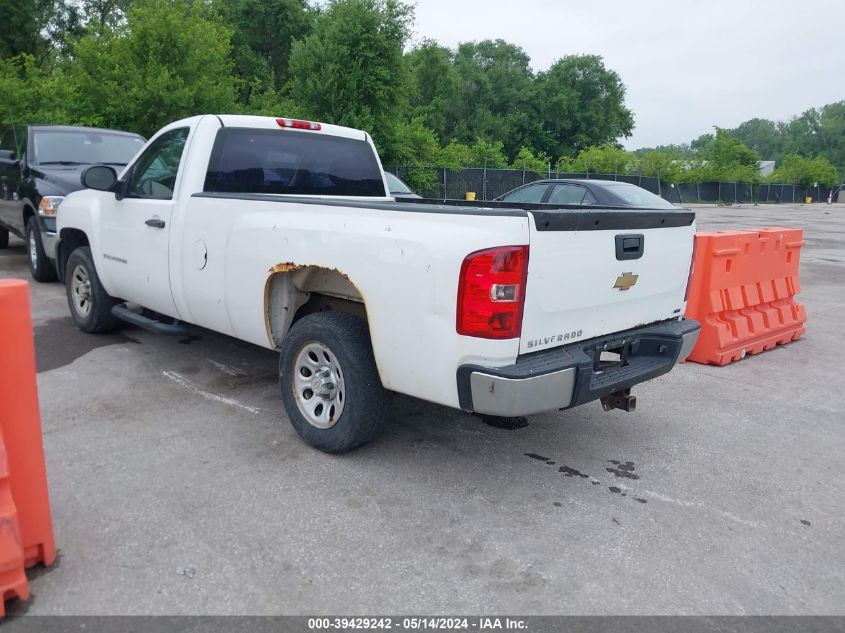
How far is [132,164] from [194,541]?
3.56m

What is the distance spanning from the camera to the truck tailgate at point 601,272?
3369 millimetres

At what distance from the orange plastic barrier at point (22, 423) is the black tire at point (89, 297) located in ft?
11.7

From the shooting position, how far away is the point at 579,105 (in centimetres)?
6988

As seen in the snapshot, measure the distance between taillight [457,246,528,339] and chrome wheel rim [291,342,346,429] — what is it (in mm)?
1025

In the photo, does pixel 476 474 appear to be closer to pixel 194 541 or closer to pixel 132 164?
pixel 194 541

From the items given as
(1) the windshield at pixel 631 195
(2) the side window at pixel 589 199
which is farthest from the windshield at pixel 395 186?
(1) the windshield at pixel 631 195

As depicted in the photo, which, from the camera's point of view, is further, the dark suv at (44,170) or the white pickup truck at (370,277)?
the dark suv at (44,170)

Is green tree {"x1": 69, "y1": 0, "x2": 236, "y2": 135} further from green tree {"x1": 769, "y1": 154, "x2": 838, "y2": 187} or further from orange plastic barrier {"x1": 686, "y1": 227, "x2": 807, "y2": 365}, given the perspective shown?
green tree {"x1": 769, "y1": 154, "x2": 838, "y2": 187}

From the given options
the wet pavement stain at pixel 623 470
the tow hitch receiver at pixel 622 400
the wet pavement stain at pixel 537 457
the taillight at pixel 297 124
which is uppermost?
the taillight at pixel 297 124

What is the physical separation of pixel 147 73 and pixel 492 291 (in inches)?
641

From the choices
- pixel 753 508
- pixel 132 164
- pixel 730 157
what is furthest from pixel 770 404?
pixel 730 157

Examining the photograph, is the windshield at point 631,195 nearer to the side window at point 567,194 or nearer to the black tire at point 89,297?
the side window at point 567,194

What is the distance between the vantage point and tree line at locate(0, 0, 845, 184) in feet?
55.7

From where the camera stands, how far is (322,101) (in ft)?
66.5
